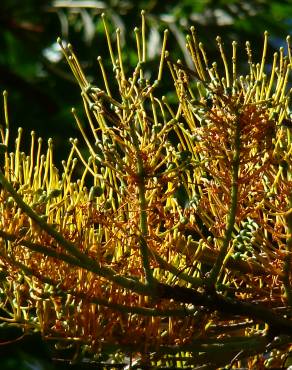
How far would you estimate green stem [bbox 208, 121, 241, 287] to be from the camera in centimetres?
94

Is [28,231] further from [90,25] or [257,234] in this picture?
[90,25]

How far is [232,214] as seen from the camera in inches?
37.3

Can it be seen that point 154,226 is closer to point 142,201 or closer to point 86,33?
point 142,201

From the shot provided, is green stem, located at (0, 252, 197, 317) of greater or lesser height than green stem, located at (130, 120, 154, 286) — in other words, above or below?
below

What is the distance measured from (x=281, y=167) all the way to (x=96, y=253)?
8.6 inches

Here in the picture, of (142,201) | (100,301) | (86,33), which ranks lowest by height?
(100,301)

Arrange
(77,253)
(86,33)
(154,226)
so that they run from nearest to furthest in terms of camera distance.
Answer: (77,253) < (154,226) < (86,33)

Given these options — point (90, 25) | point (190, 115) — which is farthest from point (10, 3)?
point (190, 115)

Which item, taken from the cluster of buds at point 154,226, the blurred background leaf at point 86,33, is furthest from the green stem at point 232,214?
the blurred background leaf at point 86,33

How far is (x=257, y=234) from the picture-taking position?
1028 mm

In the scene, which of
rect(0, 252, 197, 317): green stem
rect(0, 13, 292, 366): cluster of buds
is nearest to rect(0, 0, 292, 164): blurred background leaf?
rect(0, 13, 292, 366): cluster of buds

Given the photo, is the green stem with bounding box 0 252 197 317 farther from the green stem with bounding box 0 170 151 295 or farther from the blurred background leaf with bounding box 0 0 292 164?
the blurred background leaf with bounding box 0 0 292 164

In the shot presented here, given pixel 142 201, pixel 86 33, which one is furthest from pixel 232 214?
pixel 86 33

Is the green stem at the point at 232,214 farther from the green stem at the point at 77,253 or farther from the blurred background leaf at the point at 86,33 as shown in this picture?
the blurred background leaf at the point at 86,33
